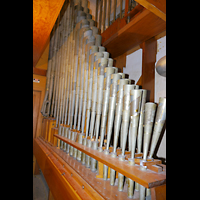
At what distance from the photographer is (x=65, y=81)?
249 cm


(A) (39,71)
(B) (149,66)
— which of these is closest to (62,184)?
(B) (149,66)

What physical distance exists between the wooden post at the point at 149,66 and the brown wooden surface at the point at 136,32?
0.08 metres

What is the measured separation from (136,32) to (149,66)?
37 cm

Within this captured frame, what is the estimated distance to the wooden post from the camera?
1644 mm

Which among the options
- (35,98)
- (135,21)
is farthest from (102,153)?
(35,98)

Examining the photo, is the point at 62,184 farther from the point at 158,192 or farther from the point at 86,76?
the point at 86,76

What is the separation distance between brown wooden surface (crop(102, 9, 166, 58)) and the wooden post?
3.1 inches

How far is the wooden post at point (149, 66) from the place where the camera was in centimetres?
164

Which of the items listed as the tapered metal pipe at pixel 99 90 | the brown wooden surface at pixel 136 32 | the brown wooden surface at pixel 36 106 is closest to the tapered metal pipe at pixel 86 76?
the brown wooden surface at pixel 136 32

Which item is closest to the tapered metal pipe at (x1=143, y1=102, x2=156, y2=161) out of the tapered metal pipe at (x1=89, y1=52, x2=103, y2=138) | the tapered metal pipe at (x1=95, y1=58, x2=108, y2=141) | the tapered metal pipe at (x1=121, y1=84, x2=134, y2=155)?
the tapered metal pipe at (x1=121, y1=84, x2=134, y2=155)

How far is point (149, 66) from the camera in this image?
1686 millimetres
